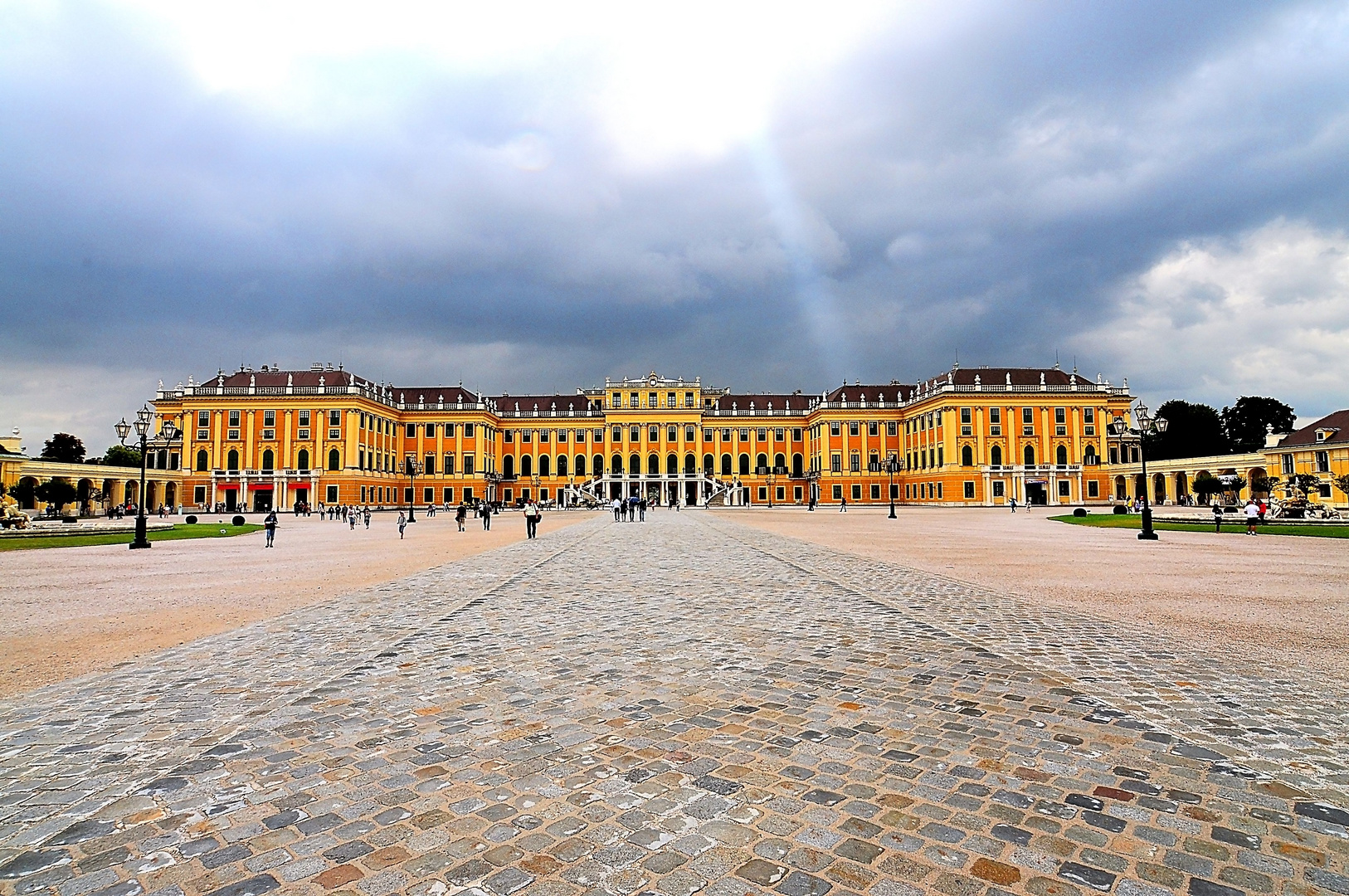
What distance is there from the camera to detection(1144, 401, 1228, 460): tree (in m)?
86.1

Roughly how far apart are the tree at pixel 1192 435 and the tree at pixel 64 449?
128373mm

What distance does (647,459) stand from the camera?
10106cm

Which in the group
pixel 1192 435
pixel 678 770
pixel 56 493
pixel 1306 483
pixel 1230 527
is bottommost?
pixel 1230 527

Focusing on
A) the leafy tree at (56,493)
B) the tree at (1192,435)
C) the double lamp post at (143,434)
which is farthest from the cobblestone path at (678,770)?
the tree at (1192,435)

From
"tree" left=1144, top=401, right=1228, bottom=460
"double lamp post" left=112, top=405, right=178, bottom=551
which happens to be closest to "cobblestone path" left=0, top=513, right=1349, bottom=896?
"double lamp post" left=112, top=405, right=178, bottom=551

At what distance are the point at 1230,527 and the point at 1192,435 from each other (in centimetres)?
6635

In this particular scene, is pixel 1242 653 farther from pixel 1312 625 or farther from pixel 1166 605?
pixel 1166 605

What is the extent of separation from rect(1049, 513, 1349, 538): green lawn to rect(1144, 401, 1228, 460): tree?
53678mm

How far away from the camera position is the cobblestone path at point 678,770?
3.08 m

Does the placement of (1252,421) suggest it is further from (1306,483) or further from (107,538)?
(107,538)

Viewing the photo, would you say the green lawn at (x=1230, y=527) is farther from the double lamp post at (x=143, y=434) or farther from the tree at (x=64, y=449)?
the tree at (x=64, y=449)

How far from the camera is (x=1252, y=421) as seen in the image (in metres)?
88.4

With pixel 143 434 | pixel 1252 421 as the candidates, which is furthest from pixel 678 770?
pixel 1252 421

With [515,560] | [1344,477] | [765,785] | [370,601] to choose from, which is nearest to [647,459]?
[1344,477]
